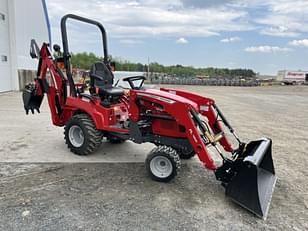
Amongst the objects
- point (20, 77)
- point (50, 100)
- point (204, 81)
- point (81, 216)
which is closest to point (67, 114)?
point (50, 100)

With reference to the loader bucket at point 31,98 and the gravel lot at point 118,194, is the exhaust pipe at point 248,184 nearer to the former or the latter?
the gravel lot at point 118,194

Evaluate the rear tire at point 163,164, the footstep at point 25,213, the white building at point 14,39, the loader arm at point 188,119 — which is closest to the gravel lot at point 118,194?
the footstep at point 25,213

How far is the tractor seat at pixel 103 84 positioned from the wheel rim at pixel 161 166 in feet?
4.52

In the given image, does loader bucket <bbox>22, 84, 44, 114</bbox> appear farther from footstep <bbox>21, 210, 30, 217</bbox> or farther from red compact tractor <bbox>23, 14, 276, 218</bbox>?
footstep <bbox>21, 210, 30, 217</bbox>

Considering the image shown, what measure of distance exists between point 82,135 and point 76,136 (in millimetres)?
170

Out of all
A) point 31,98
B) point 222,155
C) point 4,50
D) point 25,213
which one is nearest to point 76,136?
point 31,98

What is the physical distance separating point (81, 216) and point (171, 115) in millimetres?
1600

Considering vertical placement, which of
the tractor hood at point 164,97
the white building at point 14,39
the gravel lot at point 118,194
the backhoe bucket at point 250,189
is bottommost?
the gravel lot at point 118,194

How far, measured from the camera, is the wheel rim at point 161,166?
12.3ft

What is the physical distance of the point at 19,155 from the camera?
4.63 metres

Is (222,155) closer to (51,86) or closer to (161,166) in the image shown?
(161,166)

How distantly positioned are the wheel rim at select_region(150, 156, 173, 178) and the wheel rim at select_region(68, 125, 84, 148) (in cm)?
142

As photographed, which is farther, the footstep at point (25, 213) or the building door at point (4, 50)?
the building door at point (4, 50)

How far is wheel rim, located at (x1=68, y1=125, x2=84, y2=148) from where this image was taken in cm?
473
